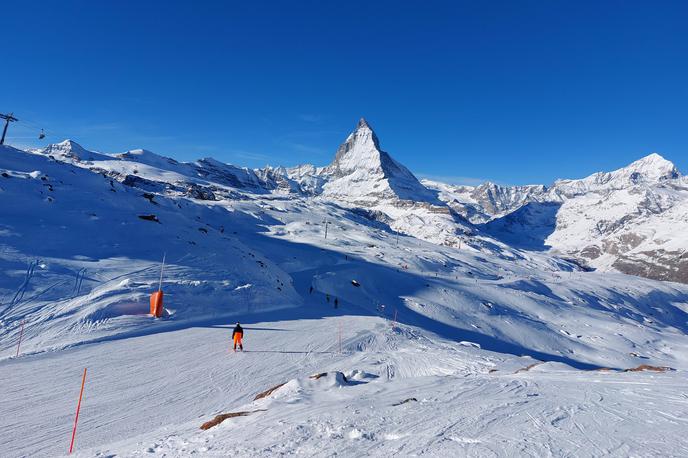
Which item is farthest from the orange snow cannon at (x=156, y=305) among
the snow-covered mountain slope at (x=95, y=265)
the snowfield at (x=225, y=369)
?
the snow-covered mountain slope at (x=95, y=265)

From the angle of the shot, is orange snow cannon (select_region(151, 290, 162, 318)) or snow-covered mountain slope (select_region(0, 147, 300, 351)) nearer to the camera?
snow-covered mountain slope (select_region(0, 147, 300, 351))

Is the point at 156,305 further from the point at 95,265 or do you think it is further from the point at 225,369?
the point at 225,369

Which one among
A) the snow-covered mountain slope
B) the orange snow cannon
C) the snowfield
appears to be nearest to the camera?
the snowfield

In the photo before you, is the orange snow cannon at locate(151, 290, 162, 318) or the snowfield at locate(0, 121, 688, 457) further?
the orange snow cannon at locate(151, 290, 162, 318)

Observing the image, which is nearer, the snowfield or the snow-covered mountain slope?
the snowfield

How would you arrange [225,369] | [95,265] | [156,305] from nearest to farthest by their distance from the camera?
[225,369] → [156,305] → [95,265]

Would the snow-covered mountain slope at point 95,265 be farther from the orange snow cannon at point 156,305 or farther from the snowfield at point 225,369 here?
the orange snow cannon at point 156,305

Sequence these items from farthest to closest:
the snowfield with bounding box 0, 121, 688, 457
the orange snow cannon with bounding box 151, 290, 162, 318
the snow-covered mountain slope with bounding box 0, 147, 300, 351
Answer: the orange snow cannon with bounding box 151, 290, 162, 318, the snow-covered mountain slope with bounding box 0, 147, 300, 351, the snowfield with bounding box 0, 121, 688, 457

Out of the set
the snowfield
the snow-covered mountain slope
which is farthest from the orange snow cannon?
the snow-covered mountain slope

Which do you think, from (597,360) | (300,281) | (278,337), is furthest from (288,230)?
(278,337)

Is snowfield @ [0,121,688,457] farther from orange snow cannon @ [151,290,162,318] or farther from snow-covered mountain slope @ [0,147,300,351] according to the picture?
orange snow cannon @ [151,290,162,318]

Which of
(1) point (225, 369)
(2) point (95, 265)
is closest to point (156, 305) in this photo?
(2) point (95, 265)

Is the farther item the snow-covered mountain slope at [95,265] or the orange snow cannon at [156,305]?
the orange snow cannon at [156,305]

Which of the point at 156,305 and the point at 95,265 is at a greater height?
the point at 95,265
